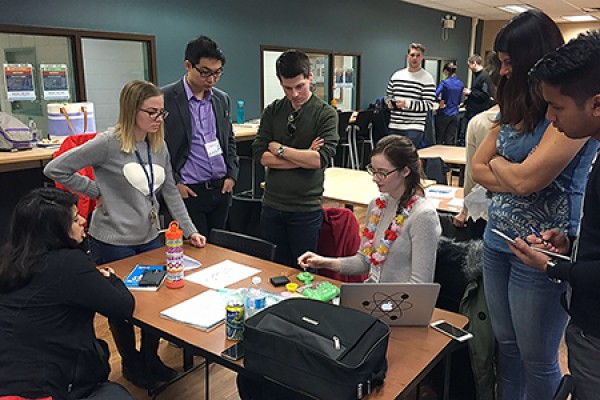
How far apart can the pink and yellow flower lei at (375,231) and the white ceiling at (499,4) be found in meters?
7.94

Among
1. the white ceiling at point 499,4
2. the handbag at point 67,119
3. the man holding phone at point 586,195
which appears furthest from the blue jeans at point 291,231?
the white ceiling at point 499,4

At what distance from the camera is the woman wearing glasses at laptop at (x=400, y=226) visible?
1.84 metres

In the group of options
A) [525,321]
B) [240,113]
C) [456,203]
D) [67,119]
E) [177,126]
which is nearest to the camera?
[525,321]

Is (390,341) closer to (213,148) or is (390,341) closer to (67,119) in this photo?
(213,148)

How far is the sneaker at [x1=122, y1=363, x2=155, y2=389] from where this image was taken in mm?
2447

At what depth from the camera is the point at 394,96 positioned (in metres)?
5.33

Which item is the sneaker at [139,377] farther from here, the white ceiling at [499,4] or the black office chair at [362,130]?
the white ceiling at [499,4]

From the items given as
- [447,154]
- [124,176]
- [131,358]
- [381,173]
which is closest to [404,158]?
[381,173]

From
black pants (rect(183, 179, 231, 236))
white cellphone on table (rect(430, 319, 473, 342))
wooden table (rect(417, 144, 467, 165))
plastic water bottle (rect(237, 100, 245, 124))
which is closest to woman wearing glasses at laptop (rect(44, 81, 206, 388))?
black pants (rect(183, 179, 231, 236))

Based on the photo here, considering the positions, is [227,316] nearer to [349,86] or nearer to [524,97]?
[524,97]

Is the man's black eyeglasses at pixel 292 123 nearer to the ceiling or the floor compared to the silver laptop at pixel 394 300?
nearer to the ceiling

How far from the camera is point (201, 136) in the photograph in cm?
273

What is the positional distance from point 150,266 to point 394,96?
12.7 feet

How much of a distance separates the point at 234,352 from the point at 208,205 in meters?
1.42
